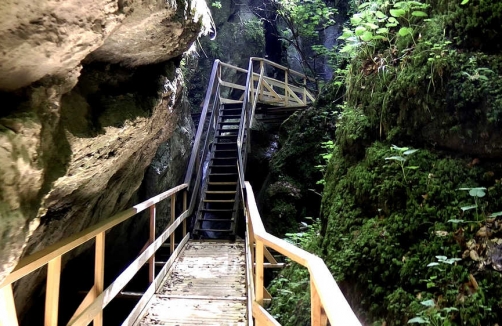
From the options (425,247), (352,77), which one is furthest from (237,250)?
(425,247)

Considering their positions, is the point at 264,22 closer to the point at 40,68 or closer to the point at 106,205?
the point at 106,205

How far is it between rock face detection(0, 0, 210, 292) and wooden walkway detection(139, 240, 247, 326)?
3.89 ft

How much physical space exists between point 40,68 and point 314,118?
6.90 metres

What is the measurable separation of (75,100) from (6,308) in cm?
121

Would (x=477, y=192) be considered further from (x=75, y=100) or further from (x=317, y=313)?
(x=75, y=100)

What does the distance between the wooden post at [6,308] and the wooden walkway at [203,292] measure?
73.0 inches

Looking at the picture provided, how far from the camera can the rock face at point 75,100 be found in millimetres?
1317

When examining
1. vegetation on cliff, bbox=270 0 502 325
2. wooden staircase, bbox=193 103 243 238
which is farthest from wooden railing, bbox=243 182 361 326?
wooden staircase, bbox=193 103 243 238

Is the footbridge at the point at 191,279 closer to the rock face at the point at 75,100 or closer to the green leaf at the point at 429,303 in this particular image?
the rock face at the point at 75,100

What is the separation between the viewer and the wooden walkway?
3.40 m

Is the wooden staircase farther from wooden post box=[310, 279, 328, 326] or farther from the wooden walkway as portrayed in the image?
wooden post box=[310, 279, 328, 326]

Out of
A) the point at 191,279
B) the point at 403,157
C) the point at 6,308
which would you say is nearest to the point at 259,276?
the point at 6,308

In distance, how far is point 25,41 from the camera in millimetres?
1342

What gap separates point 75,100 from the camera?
7.14ft
